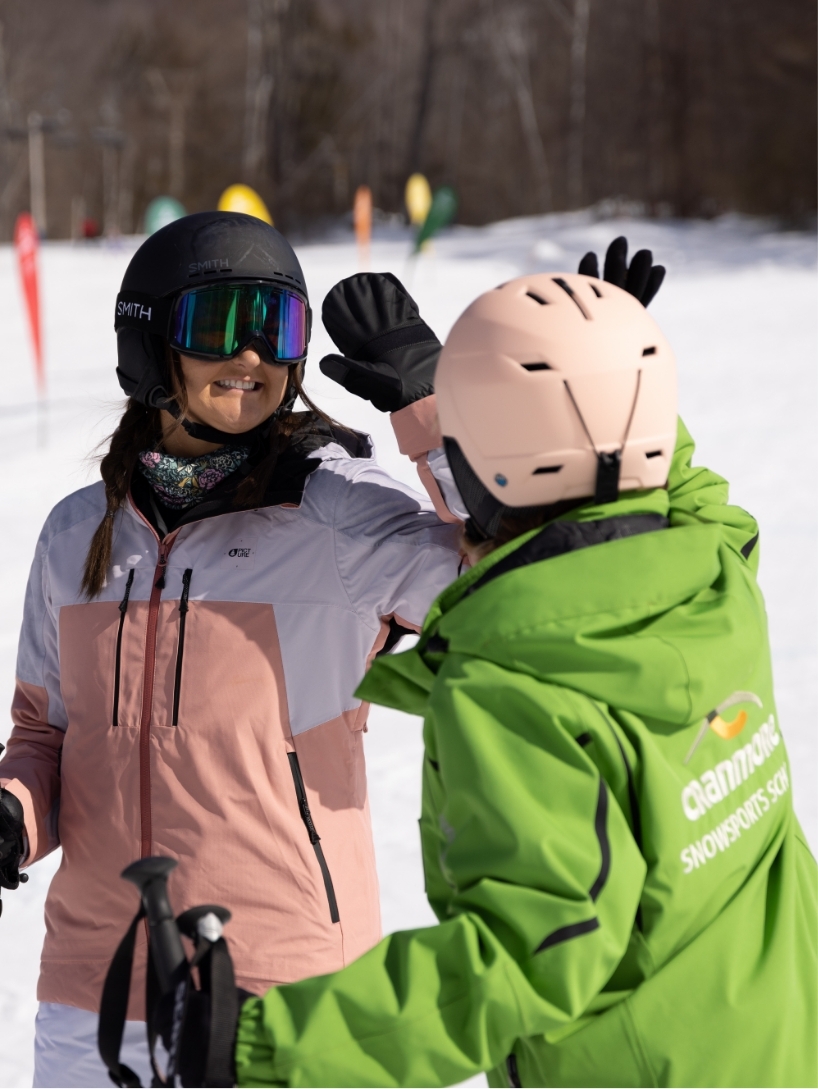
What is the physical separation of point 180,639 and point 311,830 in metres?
0.31

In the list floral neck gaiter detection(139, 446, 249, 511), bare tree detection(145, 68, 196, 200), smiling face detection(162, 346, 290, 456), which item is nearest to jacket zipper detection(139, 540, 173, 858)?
floral neck gaiter detection(139, 446, 249, 511)

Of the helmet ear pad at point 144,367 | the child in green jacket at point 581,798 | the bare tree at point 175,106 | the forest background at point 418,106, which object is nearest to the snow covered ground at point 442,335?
the helmet ear pad at point 144,367

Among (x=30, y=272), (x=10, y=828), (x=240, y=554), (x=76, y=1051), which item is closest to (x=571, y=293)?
(x=240, y=554)

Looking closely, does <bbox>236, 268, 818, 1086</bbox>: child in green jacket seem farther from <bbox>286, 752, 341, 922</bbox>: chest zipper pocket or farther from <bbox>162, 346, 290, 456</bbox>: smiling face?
<bbox>162, 346, 290, 456</bbox>: smiling face

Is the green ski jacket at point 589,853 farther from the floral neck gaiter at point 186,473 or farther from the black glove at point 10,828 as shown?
the black glove at point 10,828

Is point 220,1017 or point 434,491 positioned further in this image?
point 434,491

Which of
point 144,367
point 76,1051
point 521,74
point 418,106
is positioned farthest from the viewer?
point 521,74

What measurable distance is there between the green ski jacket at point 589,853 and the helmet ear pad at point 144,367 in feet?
2.43

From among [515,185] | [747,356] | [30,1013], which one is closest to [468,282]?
[747,356]

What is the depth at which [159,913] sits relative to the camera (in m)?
1.09

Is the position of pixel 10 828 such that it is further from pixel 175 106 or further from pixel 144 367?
pixel 175 106

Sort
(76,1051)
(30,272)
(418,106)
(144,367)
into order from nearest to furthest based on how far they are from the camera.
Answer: (76,1051) < (144,367) < (30,272) < (418,106)

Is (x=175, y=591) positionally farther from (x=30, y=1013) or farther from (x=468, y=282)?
(x=468, y=282)

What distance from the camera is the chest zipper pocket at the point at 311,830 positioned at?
1559 mm
